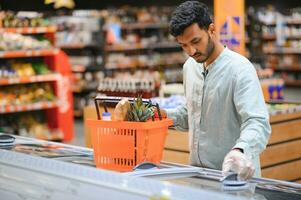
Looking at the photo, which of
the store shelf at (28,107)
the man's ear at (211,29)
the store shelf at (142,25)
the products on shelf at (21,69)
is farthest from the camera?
the store shelf at (142,25)

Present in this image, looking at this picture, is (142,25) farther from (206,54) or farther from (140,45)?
(206,54)

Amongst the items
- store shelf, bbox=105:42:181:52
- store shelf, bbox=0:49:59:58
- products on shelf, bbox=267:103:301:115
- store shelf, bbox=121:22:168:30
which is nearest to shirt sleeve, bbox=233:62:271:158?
products on shelf, bbox=267:103:301:115

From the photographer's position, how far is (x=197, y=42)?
266cm

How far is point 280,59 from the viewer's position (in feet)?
59.7

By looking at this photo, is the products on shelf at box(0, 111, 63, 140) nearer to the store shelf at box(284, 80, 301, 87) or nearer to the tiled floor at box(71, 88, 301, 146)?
the tiled floor at box(71, 88, 301, 146)

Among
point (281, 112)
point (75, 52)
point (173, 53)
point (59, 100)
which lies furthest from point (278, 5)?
point (281, 112)

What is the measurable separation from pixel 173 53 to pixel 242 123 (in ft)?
39.3

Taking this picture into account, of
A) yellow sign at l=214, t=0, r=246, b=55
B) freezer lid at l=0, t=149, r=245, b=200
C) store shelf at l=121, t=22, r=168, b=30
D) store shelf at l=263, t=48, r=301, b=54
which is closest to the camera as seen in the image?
freezer lid at l=0, t=149, r=245, b=200

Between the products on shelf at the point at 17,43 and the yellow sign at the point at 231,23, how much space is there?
10.2 feet

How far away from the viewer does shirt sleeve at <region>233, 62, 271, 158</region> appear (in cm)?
246

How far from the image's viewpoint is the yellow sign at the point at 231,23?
7172 mm

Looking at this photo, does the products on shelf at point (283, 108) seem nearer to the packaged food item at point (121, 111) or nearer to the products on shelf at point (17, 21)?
the packaged food item at point (121, 111)

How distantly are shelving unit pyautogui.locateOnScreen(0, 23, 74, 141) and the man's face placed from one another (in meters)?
6.44

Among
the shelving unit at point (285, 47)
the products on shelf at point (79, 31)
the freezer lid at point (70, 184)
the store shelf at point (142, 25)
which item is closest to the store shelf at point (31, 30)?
the products on shelf at point (79, 31)
